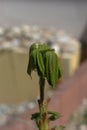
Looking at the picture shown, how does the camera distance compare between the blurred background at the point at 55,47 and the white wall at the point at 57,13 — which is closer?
the blurred background at the point at 55,47

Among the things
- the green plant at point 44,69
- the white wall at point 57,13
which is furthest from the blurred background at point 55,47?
the green plant at point 44,69

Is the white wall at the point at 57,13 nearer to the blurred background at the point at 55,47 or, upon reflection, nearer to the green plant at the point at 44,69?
the blurred background at the point at 55,47

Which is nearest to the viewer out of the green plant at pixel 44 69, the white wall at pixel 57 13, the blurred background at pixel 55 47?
the green plant at pixel 44 69

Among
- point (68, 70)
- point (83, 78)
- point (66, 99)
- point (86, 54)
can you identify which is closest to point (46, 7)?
point (86, 54)

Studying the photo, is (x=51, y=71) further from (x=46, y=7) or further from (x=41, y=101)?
(x=46, y=7)

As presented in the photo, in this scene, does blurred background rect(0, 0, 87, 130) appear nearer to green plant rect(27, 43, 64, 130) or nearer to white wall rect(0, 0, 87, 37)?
white wall rect(0, 0, 87, 37)

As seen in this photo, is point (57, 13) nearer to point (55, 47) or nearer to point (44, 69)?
point (55, 47)

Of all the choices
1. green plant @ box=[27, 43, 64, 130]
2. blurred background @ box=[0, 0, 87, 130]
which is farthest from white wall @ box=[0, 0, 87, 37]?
green plant @ box=[27, 43, 64, 130]

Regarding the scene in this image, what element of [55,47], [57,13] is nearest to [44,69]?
[55,47]
